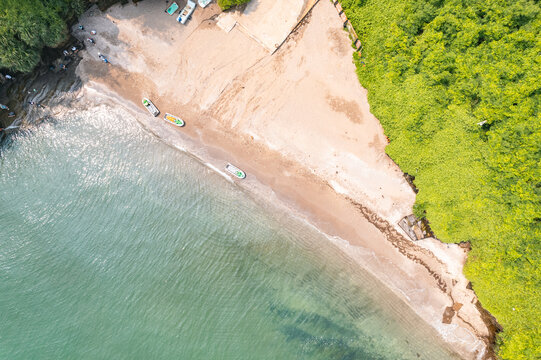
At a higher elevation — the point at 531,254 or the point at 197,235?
the point at 531,254

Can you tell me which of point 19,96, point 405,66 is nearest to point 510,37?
point 405,66

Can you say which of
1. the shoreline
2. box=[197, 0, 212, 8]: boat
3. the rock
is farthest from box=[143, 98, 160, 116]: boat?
the rock

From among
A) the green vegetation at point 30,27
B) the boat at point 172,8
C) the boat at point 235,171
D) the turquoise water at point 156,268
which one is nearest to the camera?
the green vegetation at point 30,27

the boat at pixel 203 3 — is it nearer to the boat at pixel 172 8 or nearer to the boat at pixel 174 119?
the boat at pixel 172 8

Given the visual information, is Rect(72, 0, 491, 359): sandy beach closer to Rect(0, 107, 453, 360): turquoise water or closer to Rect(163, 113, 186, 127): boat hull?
Rect(163, 113, 186, 127): boat hull

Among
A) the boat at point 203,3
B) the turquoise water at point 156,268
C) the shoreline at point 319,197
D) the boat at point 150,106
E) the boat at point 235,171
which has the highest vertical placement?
the boat at point 203,3

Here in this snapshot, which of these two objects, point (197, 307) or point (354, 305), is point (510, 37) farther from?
point (197, 307)

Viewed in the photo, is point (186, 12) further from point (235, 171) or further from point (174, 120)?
point (235, 171)

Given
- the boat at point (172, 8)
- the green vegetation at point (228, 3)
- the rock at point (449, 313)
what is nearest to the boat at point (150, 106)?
the boat at point (172, 8)
